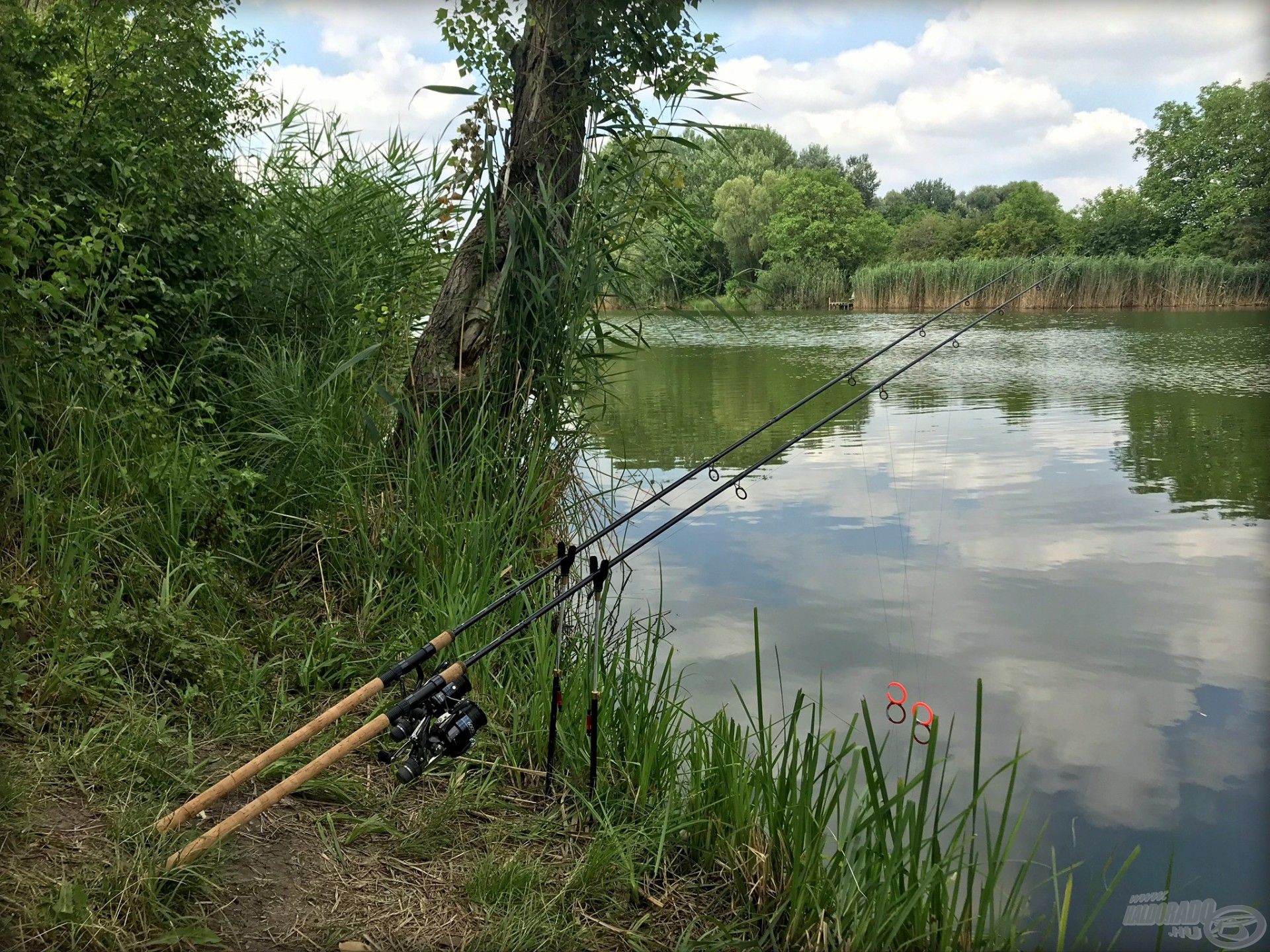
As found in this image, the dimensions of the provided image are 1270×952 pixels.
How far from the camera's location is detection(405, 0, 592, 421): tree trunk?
4.15 meters

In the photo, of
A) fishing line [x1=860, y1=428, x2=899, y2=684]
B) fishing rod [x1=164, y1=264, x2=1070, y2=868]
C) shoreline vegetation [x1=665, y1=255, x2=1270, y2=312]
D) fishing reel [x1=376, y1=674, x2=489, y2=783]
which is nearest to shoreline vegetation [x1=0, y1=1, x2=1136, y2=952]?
fishing rod [x1=164, y1=264, x2=1070, y2=868]

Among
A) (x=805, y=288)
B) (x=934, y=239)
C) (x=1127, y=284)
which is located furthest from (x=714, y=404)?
(x=934, y=239)

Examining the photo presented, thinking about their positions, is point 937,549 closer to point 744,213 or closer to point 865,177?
point 744,213

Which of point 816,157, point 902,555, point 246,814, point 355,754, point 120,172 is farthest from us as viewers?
point 816,157

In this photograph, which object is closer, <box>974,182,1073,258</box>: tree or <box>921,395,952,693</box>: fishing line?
<box>921,395,952,693</box>: fishing line

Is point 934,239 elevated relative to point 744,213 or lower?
lower

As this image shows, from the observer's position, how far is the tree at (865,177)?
70625 millimetres

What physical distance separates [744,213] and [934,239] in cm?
1117

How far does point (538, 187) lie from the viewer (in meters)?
4.28

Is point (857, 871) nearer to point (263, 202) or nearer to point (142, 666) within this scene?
point (142, 666)

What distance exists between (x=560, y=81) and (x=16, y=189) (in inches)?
87.1

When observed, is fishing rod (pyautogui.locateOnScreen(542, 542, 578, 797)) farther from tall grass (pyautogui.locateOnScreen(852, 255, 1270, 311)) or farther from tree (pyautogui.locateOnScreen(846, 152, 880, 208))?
tree (pyautogui.locateOnScreen(846, 152, 880, 208))

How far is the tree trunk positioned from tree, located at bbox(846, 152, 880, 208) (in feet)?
231

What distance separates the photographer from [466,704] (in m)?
2.25
